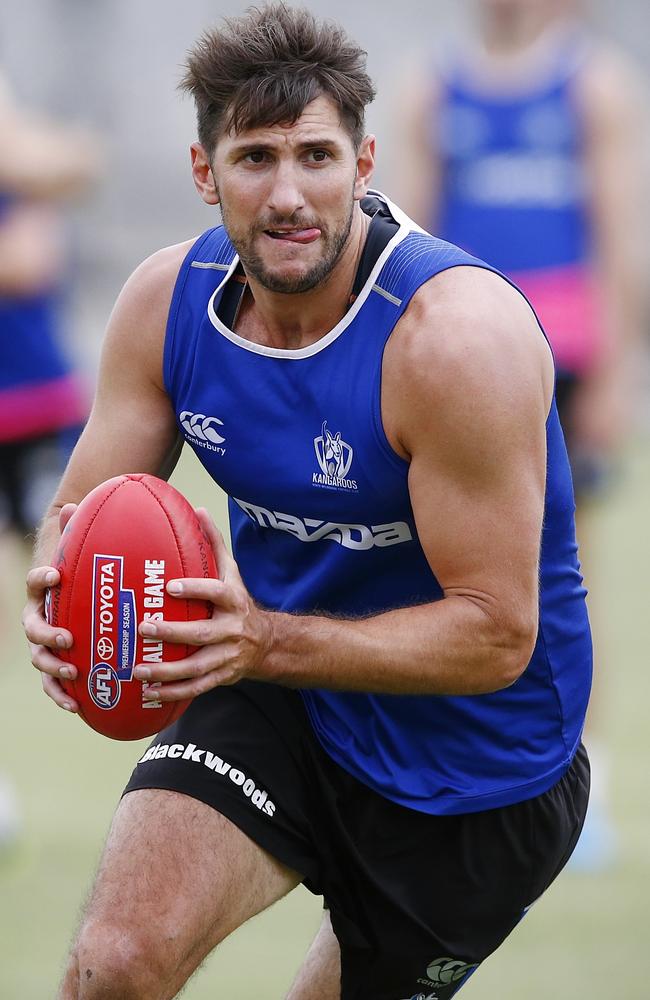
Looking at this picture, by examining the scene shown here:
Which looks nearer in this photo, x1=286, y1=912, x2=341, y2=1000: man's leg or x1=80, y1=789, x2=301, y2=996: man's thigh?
x1=80, y1=789, x2=301, y2=996: man's thigh

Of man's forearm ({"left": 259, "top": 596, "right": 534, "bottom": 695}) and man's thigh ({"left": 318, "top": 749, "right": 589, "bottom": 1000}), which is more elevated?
man's forearm ({"left": 259, "top": 596, "right": 534, "bottom": 695})

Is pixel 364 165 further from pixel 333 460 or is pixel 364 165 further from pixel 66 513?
pixel 66 513

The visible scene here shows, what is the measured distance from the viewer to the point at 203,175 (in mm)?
3705

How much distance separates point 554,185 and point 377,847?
3.61m

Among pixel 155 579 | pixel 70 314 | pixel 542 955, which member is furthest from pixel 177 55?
pixel 155 579

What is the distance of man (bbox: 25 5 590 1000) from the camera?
3.30 metres

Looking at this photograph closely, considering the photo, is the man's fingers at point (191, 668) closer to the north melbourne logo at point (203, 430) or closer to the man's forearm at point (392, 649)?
the man's forearm at point (392, 649)

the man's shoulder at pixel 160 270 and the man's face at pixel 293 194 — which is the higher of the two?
the man's face at pixel 293 194

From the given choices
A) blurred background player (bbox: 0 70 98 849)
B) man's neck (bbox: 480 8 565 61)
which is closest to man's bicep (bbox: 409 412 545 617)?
man's neck (bbox: 480 8 565 61)

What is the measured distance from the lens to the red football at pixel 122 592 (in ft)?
10.7

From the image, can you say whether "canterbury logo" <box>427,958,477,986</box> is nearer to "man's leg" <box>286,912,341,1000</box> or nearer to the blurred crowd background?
"man's leg" <box>286,912,341,1000</box>

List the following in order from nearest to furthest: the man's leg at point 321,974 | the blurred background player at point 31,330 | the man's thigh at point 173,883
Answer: the man's thigh at point 173,883 < the man's leg at point 321,974 < the blurred background player at point 31,330

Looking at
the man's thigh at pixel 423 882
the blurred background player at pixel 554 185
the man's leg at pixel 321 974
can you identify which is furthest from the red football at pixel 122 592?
the blurred background player at pixel 554 185

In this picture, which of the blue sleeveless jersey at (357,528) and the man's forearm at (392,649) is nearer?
the man's forearm at (392,649)
